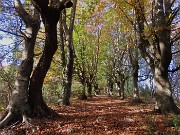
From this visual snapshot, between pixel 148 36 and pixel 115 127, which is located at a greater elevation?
pixel 148 36

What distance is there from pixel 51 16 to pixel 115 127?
4604mm

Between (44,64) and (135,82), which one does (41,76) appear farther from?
(135,82)

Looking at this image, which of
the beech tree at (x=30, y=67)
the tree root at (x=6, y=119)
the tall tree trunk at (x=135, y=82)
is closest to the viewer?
the tree root at (x=6, y=119)

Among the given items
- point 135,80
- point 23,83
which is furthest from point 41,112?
point 135,80

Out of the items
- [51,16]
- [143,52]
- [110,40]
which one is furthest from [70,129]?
[110,40]

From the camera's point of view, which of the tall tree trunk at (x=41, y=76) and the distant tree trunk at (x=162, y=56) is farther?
the distant tree trunk at (x=162, y=56)

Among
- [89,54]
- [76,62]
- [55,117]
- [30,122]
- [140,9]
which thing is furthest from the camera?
[89,54]

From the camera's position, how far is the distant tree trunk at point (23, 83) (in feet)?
28.7

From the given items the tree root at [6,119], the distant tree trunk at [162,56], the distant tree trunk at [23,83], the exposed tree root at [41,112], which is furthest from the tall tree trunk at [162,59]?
the tree root at [6,119]

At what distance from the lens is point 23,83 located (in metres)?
9.51

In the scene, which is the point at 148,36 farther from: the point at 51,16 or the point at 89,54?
the point at 89,54

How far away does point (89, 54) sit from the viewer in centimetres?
3362

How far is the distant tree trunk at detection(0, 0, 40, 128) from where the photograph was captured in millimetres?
8734

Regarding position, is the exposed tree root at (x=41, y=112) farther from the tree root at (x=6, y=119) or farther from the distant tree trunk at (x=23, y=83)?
the tree root at (x=6, y=119)
